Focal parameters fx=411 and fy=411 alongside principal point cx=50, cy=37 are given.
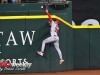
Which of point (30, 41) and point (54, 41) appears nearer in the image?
point (30, 41)

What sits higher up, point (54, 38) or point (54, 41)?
Answer: point (54, 38)

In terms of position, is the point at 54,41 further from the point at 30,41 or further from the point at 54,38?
the point at 30,41

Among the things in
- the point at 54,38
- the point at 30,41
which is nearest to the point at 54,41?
the point at 54,38

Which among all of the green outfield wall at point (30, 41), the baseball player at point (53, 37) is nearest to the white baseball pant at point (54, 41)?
the baseball player at point (53, 37)

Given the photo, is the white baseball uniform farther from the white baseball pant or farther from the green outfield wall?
the green outfield wall

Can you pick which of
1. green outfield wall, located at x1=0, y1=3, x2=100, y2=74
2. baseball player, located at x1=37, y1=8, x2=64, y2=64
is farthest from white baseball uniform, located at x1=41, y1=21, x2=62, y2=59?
green outfield wall, located at x1=0, y1=3, x2=100, y2=74

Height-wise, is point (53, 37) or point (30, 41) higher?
point (53, 37)

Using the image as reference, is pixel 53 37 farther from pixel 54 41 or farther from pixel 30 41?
pixel 30 41

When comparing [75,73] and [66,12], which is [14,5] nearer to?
[66,12]

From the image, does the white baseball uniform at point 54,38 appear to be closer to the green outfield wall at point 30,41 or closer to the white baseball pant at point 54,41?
the white baseball pant at point 54,41

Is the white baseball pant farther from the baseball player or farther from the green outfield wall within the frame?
the green outfield wall

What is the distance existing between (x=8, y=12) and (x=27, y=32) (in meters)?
1.29

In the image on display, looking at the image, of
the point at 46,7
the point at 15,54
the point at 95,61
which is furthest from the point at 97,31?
the point at 15,54

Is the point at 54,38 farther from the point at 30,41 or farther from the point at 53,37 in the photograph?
the point at 30,41
